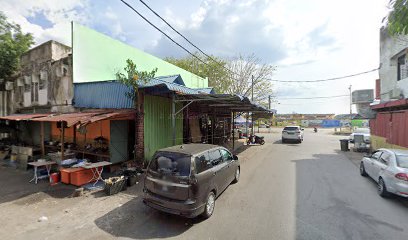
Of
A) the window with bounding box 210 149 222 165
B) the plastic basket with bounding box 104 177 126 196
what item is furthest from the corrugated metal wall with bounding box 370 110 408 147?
→ the plastic basket with bounding box 104 177 126 196

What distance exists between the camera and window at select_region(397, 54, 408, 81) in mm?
13893

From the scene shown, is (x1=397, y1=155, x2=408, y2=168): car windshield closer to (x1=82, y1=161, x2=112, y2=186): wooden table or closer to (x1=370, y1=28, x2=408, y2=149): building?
(x1=370, y1=28, x2=408, y2=149): building

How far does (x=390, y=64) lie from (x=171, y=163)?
17.1 m

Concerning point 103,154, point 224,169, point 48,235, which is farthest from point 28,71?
point 224,169

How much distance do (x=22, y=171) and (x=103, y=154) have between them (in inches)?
148

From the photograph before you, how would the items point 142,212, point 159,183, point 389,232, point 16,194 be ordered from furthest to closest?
point 16,194 → point 142,212 → point 159,183 → point 389,232

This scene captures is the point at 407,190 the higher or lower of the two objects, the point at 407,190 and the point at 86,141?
the lower

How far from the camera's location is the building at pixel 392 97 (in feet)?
39.7

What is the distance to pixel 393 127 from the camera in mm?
13008

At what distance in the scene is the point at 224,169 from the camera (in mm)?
6785

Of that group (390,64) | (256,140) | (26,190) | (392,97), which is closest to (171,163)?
(26,190)

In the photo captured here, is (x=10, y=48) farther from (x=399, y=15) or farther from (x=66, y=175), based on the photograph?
(x=399, y=15)

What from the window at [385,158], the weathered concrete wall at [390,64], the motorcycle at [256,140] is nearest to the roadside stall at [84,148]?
the window at [385,158]

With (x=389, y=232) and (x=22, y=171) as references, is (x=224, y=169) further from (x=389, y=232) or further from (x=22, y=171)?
(x=22, y=171)
